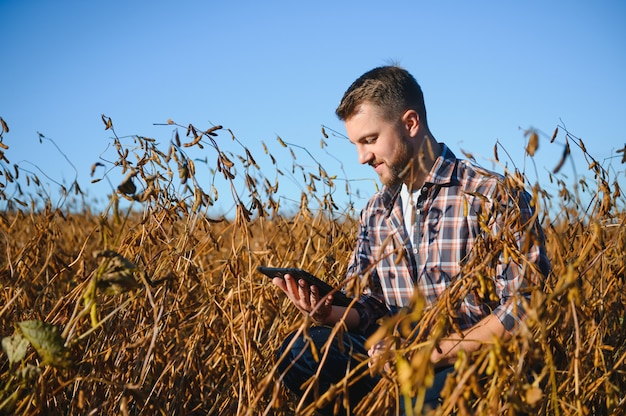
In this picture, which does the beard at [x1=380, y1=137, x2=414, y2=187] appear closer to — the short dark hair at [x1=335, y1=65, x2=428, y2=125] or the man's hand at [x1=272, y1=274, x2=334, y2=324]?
the short dark hair at [x1=335, y1=65, x2=428, y2=125]

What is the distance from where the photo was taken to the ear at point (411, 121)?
2045 millimetres

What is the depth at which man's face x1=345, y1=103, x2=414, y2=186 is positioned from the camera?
2.02 meters

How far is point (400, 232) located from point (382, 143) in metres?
0.33

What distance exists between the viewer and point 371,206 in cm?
228

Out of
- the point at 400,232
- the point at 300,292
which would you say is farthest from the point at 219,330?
the point at 400,232

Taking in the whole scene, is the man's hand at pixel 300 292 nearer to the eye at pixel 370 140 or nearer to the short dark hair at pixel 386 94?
the eye at pixel 370 140

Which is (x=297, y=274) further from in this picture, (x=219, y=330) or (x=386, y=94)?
(x=386, y=94)

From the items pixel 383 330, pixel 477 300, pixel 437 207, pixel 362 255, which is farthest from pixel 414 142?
pixel 383 330

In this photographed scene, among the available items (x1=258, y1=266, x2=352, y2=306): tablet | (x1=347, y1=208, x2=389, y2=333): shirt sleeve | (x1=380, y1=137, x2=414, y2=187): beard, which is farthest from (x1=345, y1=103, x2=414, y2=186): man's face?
(x1=258, y1=266, x2=352, y2=306): tablet

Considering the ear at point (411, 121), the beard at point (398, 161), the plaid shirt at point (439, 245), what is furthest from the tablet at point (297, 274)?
the ear at point (411, 121)

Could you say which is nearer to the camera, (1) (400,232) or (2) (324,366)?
(2) (324,366)

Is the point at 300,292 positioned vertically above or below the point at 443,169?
below

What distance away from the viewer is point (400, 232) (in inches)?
79.0

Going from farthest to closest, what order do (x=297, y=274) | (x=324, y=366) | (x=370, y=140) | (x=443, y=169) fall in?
(x=370, y=140) < (x=443, y=169) < (x=324, y=366) < (x=297, y=274)
